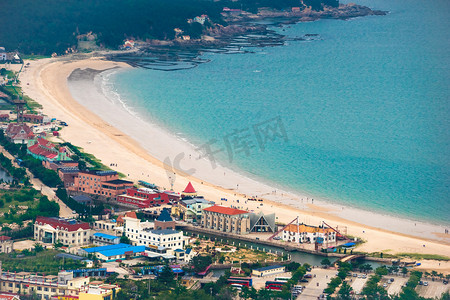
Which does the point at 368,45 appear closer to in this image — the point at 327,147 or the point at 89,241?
the point at 327,147

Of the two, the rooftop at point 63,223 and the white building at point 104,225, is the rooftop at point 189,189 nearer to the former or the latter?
the white building at point 104,225

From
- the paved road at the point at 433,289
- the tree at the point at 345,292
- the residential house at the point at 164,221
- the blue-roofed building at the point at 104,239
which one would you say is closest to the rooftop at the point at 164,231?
the residential house at the point at 164,221

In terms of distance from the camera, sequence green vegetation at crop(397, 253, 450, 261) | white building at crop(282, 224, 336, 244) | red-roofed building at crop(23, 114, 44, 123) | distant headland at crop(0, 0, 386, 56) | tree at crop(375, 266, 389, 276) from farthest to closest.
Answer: distant headland at crop(0, 0, 386, 56) < red-roofed building at crop(23, 114, 44, 123) < white building at crop(282, 224, 336, 244) < green vegetation at crop(397, 253, 450, 261) < tree at crop(375, 266, 389, 276)

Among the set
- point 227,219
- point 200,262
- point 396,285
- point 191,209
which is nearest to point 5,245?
point 200,262

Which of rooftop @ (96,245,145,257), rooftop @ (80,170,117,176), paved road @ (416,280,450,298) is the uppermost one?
rooftop @ (80,170,117,176)

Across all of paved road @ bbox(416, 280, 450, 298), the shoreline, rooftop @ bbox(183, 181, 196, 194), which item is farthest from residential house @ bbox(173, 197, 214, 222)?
paved road @ bbox(416, 280, 450, 298)

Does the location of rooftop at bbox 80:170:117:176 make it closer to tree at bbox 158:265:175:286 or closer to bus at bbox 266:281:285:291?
tree at bbox 158:265:175:286
